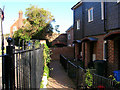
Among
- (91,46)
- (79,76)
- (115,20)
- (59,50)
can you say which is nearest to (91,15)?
(91,46)

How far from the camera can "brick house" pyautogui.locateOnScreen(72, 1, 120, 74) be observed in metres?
8.92

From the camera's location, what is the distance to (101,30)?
10969mm

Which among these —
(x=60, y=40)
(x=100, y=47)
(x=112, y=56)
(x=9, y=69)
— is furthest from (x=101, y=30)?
(x=60, y=40)

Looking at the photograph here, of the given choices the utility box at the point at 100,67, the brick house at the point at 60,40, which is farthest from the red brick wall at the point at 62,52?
the utility box at the point at 100,67

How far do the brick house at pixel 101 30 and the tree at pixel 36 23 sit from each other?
10150 millimetres

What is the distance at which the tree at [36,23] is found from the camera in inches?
999

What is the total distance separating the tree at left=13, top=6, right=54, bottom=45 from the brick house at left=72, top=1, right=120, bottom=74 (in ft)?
33.3

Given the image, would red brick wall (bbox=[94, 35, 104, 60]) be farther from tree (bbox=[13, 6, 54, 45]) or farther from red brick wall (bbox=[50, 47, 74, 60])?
tree (bbox=[13, 6, 54, 45])

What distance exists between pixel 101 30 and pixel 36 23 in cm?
1622

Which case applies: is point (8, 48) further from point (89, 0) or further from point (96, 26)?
point (89, 0)

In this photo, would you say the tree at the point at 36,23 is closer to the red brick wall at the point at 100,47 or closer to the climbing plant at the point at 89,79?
the red brick wall at the point at 100,47

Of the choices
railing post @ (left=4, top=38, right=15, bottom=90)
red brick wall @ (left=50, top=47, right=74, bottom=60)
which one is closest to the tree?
red brick wall @ (left=50, top=47, right=74, bottom=60)

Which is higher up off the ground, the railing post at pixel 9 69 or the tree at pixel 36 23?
the tree at pixel 36 23

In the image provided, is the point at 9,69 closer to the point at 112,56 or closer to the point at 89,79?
the point at 89,79
